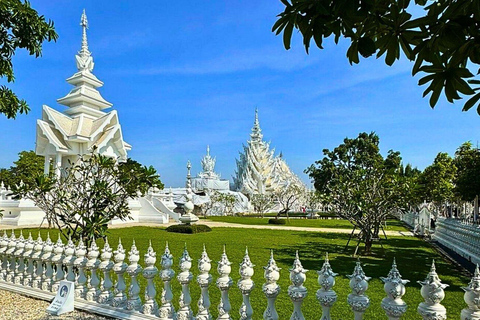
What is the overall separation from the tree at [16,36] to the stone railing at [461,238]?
11.4m

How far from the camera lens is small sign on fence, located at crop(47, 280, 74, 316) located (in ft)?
15.1

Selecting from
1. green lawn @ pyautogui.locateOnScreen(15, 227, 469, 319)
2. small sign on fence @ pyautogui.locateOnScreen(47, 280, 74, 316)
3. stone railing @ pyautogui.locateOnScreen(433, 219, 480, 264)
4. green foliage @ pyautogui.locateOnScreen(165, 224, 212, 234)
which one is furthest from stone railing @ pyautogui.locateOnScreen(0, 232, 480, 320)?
green foliage @ pyautogui.locateOnScreen(165, 224, 212, 234)

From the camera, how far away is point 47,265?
5.58 metres

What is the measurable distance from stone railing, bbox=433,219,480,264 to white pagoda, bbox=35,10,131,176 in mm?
20314

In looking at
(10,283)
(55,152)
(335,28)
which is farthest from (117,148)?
(335,28)

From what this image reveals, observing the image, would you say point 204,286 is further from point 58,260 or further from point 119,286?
point 58,260

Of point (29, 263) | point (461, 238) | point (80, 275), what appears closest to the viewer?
point (80, 275)

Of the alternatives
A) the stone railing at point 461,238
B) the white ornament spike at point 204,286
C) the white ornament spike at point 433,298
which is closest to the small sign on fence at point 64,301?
the white ornament spike at point 204,286

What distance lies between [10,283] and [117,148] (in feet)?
70.9

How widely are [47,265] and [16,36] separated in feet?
11.5

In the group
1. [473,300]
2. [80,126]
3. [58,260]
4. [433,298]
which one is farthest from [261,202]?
[473,300]

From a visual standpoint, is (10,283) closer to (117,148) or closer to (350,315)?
(350,315)

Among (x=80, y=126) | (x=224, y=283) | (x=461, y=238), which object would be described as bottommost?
(x=461, y=238)

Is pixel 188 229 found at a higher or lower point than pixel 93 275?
lower
